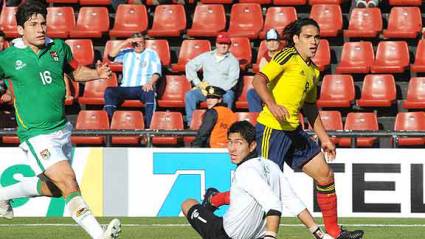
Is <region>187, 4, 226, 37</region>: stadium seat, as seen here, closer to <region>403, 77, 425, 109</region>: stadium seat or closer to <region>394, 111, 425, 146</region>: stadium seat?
<region>403, 77, 425, 109</region>: stadium seat

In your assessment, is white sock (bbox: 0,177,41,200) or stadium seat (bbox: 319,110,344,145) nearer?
white sock (bbox: 0,177,41,200)

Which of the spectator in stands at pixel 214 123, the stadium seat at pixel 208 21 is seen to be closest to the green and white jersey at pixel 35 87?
the spectator in stands at pixel 214 123

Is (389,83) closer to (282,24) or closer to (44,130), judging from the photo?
(282,24)

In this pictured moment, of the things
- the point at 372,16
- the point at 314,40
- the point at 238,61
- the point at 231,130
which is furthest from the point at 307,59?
the point at 372,16

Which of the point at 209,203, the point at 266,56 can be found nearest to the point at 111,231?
the point at 209,203

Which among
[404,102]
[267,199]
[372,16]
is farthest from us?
[372,16]

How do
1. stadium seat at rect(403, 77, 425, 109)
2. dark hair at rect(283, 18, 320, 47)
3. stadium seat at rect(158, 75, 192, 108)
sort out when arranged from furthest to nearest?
stadium seat at rect(158, 75, 192, 108)
stadium seat at rect(403, 77, 425, 109)
dark hair at rect(283, 18, 320, 47)

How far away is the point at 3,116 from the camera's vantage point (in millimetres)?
17141

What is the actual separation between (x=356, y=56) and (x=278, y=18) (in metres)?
1.42

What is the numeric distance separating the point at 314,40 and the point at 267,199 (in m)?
2.48

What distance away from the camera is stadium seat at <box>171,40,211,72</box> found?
693 inches

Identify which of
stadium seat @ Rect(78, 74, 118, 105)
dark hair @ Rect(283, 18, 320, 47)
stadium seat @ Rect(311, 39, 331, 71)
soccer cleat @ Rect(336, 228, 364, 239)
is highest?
dark hair @ Rect(283, 18, 320, 47)

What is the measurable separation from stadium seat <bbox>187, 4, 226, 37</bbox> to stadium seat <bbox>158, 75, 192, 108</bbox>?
47.2 inches

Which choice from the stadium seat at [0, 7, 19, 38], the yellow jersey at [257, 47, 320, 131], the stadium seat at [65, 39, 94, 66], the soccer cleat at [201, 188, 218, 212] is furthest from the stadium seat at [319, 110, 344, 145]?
the soccer cleat at [201, 188, 218, 212]
